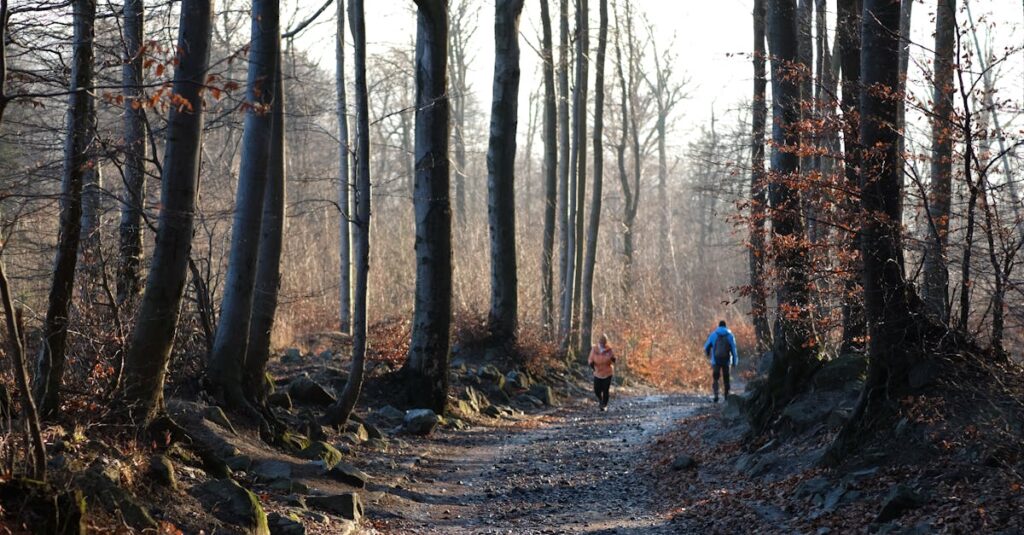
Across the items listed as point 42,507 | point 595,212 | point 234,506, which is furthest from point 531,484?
point 595,212

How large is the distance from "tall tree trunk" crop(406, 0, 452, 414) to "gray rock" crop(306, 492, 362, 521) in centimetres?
665

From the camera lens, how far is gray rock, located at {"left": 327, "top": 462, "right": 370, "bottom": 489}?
10.2 meters

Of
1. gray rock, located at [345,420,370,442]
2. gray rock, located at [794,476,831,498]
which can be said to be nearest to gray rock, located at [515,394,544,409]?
gray rock, located at [345,420,370,442]

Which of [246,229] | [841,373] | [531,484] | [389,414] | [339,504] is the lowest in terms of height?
[531,484]

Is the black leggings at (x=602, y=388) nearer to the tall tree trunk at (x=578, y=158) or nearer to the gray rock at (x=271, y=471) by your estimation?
the tall tree trunk at (x=578, y=158)

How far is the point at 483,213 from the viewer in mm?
50156

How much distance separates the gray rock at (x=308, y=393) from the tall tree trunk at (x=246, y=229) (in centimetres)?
270

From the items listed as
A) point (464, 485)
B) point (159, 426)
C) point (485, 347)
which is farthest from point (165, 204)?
point (485, 347)

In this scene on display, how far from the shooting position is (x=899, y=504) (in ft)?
24.8

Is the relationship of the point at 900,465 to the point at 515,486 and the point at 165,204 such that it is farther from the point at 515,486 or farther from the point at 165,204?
the point at 165,204

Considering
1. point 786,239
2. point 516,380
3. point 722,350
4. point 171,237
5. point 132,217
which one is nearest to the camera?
point 171,237

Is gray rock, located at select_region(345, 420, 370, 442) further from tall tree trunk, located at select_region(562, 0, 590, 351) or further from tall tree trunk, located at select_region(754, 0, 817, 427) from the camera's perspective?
tall tree trunk, located at select_region(562, 0, 590, 351)

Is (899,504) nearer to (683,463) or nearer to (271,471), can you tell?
(683,463)

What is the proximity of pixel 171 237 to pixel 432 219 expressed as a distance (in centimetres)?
704
